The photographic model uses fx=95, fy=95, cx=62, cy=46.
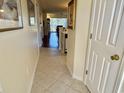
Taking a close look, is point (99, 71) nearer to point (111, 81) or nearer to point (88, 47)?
point (111, 81)

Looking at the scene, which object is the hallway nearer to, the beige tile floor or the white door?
the beige tile floor

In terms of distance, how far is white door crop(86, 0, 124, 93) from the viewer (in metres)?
1.12

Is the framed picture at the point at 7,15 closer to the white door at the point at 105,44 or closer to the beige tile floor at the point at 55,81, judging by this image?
the white door at the point at 105,44

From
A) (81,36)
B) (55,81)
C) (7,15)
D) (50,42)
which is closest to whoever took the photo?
(7,15)

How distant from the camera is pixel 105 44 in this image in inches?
53.9

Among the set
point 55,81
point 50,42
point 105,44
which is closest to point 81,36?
point 105,44

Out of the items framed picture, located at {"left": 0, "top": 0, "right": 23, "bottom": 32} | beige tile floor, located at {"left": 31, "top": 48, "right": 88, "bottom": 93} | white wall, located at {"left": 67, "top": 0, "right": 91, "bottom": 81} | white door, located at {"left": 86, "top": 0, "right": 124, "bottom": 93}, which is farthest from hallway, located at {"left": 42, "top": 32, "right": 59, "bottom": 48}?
framed picture, located at {"left": 0, "top": 0, "right": 23, "bottom": 32}

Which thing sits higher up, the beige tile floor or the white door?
the white door

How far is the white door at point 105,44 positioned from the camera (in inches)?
44.0

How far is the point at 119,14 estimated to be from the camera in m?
1.09

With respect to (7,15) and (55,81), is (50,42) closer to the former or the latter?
(55,81)

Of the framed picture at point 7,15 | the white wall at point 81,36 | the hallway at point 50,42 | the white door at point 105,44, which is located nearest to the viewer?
the framed picture at point 7,15

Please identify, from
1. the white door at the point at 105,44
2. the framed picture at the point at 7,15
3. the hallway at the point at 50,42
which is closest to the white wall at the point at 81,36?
the white door at the point at 105,44

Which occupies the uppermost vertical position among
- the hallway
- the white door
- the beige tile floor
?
the white door
